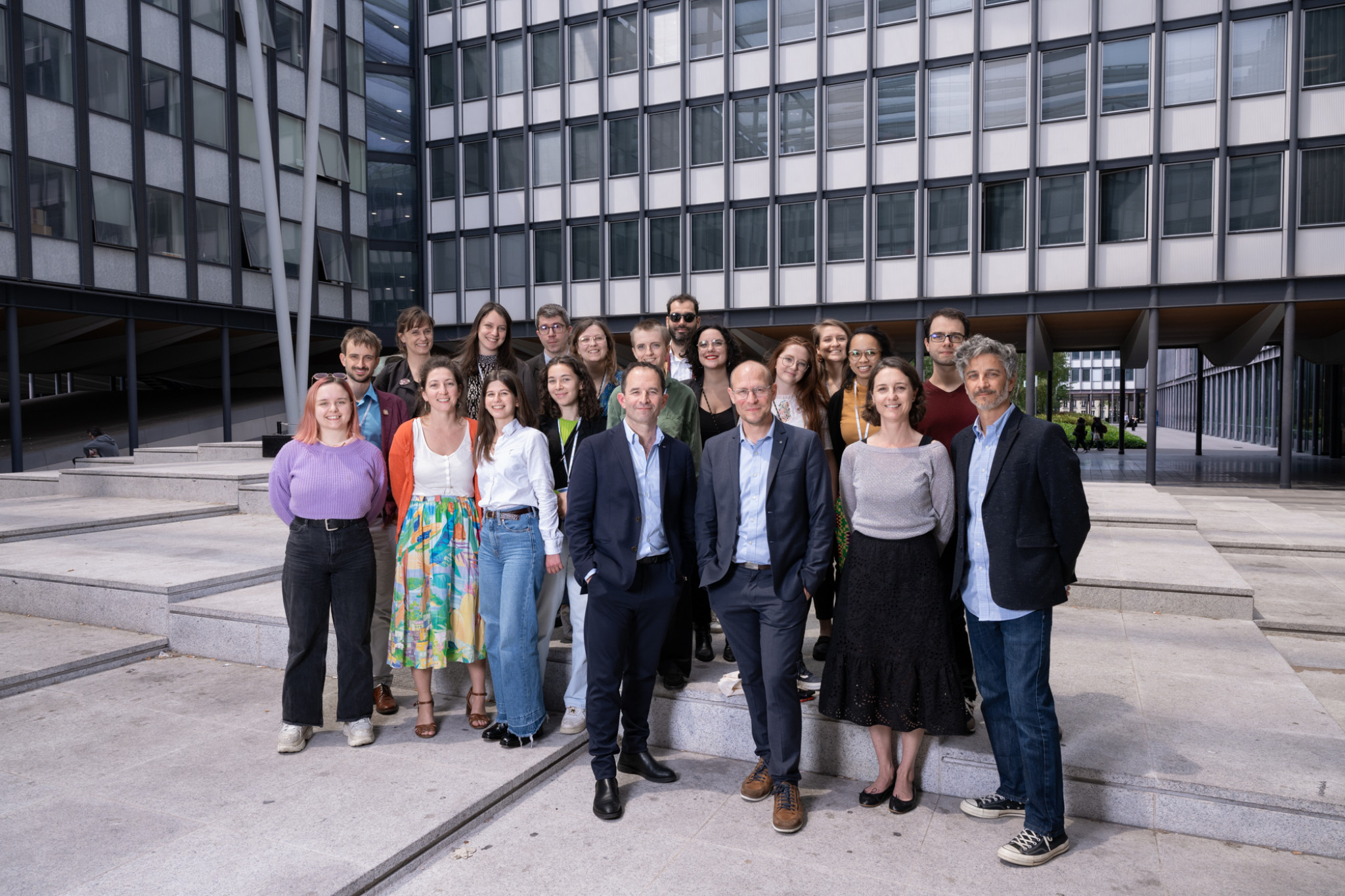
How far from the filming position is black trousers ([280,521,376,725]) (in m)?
4.42

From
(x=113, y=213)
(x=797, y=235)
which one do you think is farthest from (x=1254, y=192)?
(x=113, y=213)

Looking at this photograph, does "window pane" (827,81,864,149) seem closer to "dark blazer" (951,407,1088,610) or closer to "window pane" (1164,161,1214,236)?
"window pane" (1164,161,1214,236)

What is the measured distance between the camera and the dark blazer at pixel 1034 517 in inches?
130

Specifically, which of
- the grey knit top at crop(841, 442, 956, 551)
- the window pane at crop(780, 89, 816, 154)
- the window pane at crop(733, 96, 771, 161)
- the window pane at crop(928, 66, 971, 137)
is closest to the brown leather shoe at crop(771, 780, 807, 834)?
the grey knit top at crop(841, 442, 956, 551)

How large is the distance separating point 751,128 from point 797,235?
3.23 metres

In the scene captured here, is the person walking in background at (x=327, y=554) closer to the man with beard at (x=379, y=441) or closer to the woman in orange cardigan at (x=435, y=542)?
the woman in orange cardigan at (x=435, y=542)

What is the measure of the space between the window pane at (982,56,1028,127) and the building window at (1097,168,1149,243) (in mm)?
2471

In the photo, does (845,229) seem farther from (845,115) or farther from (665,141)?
(665,141)

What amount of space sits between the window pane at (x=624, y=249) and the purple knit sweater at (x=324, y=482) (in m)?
19.8

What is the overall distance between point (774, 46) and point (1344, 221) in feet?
44.2

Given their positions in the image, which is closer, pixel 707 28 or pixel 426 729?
pixel 426 729

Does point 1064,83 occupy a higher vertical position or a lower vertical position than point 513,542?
higher

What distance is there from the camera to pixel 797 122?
21.6 meters

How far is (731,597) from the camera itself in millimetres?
3785
